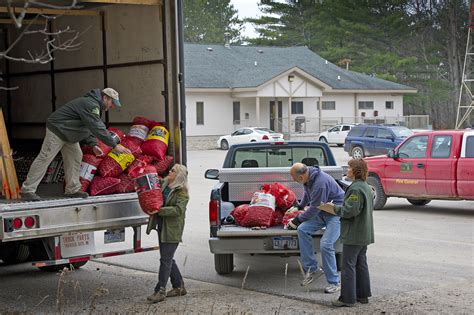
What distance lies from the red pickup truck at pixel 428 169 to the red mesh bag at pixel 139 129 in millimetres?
7863

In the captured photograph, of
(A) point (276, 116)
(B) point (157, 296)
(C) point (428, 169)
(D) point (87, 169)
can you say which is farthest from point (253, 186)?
(A) point (276, 116)

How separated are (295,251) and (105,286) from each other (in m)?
2.36

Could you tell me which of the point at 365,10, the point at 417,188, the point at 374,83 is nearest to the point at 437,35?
the point at 365,10

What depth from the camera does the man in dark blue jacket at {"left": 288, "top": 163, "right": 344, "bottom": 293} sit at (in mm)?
9273

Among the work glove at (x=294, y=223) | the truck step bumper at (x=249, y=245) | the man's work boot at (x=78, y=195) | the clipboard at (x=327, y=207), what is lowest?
the truck step bumper at (x=249, y=245)

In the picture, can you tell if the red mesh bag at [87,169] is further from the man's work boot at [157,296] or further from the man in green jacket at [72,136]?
the man's work boot at [157,296]

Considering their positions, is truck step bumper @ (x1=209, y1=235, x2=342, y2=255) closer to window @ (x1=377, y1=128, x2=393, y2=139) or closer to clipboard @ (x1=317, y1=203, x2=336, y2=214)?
clipboard @ (x1=317, y1=203, x2=336, y2=214)

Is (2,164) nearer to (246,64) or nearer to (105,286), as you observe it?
(105,286)

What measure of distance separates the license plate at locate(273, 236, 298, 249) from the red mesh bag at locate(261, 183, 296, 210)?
0.69 m

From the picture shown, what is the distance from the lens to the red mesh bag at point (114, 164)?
31.2 ft

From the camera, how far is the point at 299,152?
11.5 m

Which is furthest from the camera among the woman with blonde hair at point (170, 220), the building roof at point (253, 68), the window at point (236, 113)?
the window at point (236, 113)

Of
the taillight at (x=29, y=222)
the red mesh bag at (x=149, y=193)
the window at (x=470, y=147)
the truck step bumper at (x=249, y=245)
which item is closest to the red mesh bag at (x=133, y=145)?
the red mesh bag at (x=149, y=193)

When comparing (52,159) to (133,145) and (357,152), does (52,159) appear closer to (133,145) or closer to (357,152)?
(133,145)
